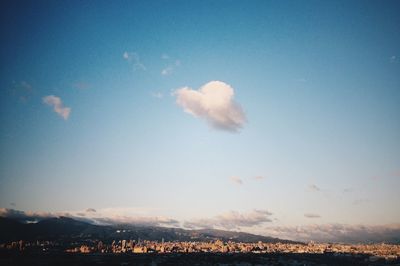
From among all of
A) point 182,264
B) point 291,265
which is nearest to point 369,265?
point 291,265

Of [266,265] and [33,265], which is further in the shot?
[266,265]

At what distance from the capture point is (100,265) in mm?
100188

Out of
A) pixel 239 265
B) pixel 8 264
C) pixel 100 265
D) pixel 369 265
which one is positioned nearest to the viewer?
pixel 8 264

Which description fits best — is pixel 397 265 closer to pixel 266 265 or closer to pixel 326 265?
pixel 326 265

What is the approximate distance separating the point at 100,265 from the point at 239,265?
4598 centimetres

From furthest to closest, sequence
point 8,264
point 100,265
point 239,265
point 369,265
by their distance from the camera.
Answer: point 369,265 < point 239,265 < point 100,265 < point 8,264

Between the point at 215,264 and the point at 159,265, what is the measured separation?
1943cm

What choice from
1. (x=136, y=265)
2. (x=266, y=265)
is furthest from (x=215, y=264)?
(x=136, y=265)

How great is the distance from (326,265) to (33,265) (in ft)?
321

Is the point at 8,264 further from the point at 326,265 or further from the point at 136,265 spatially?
the point at 326,265

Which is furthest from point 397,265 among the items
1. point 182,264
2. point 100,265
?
point 100,265

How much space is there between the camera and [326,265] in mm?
114125

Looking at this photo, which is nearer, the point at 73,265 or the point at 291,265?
the point at 73,265

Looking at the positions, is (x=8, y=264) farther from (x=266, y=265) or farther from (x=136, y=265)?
(x=266, y=265)
